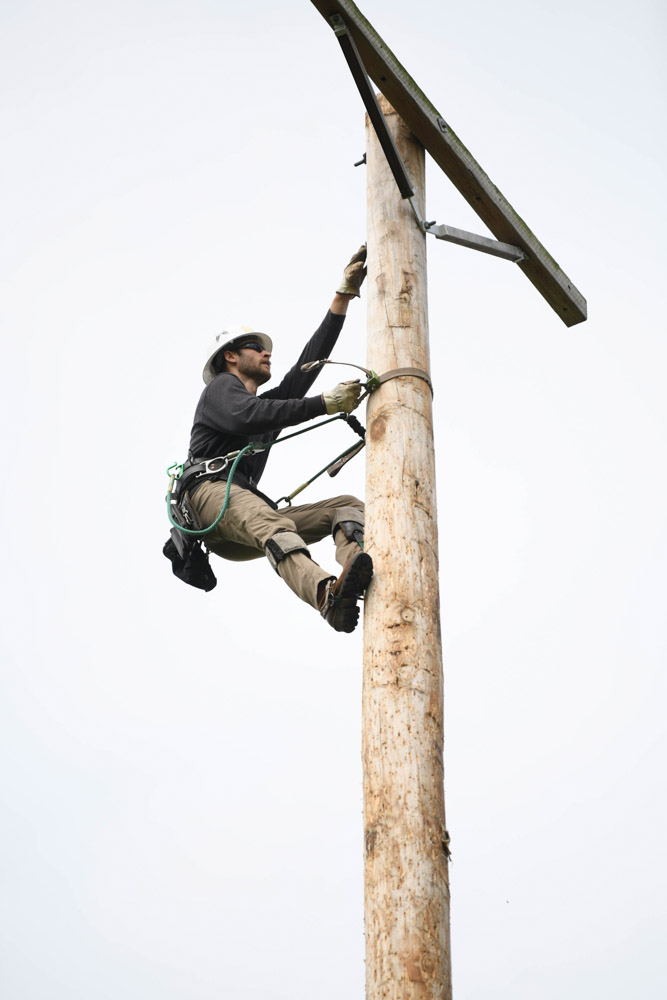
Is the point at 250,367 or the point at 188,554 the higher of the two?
the point at 250,367

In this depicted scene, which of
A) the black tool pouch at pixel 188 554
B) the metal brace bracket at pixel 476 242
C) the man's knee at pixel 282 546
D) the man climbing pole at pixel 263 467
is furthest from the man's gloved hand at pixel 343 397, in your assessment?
the black tool pouch at pixel 188 554

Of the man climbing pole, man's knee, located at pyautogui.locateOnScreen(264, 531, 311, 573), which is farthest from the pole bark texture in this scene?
man's knee, located at pyautogui.locateOnScreen(264, 531, 311, 573)

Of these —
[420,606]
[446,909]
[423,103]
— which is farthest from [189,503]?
[446,909]

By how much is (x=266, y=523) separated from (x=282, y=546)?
23cm

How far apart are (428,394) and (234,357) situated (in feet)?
5.53

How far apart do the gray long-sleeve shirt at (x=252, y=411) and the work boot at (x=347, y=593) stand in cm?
88

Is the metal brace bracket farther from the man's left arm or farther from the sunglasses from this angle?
the sunglasses

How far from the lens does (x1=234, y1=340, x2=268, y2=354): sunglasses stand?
6.00 m

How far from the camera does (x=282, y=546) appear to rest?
4.75 meters

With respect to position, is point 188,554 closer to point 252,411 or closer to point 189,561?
point 189,561

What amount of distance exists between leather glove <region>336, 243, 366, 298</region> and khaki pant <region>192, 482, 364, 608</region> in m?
1.10

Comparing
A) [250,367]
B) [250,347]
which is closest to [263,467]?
[250,367]

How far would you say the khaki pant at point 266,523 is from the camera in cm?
470

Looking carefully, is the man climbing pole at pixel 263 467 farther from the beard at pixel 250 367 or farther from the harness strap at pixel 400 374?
the harness strap at pixel 400 374
